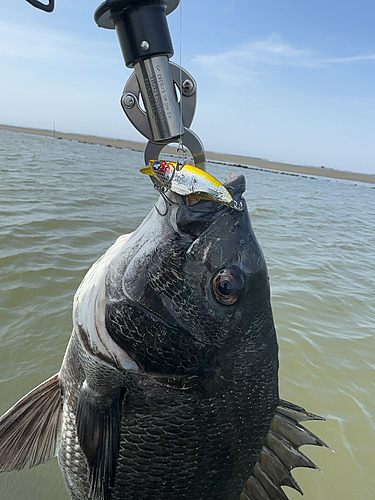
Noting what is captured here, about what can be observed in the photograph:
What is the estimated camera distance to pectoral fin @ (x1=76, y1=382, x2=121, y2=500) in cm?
133

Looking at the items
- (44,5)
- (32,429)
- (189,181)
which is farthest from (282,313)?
(44,5)

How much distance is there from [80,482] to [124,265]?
112cm

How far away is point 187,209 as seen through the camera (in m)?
1.26

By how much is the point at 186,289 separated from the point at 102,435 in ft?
2.18

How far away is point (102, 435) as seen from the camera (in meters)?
1.33

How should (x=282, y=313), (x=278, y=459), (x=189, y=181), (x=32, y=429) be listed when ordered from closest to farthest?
1. (x=189, y=181)
2. (x=278, y=459)
3. (x=32, y=429)
4. (x=282, y=313)

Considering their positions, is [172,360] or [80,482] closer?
[172,360]

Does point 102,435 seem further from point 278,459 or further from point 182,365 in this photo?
point 278,459

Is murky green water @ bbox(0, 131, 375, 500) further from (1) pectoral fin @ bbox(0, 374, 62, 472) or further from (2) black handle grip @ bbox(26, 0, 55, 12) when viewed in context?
(2) black handle grip @ bbox(26, 0, 55, 12)

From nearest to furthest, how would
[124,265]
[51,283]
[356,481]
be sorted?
[124,265] < [356,481] < [51,283]

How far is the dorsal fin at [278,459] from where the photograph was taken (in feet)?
4.96

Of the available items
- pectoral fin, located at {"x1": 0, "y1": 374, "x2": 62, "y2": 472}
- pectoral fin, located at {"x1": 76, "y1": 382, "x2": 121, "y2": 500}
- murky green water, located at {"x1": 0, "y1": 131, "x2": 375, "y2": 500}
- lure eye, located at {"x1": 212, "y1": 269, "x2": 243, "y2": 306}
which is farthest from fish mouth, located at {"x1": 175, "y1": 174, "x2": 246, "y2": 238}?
murky green water, located at {"x1": 0, "y1": 131, "x2": 375, "y2": 500}

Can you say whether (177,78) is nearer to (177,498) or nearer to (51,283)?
(177,498)

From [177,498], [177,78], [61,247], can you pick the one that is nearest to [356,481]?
[177,498]
